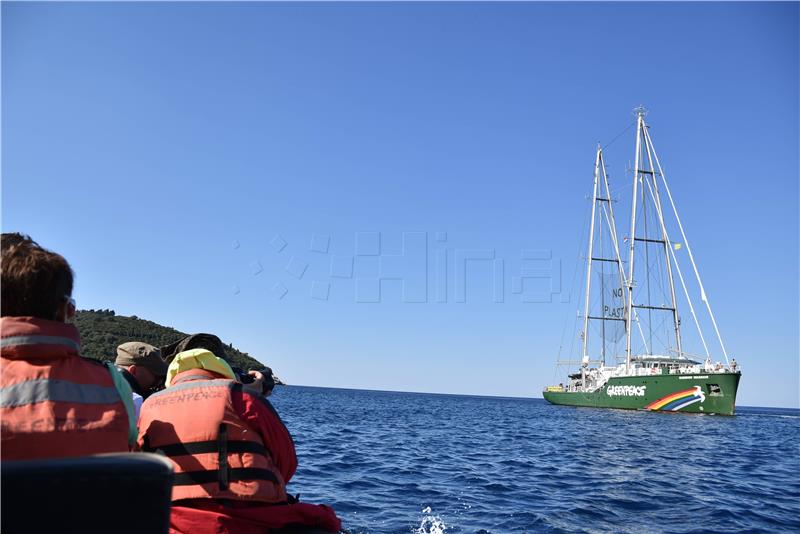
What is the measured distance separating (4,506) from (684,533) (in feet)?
32.2

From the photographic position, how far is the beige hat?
5281 millimetres

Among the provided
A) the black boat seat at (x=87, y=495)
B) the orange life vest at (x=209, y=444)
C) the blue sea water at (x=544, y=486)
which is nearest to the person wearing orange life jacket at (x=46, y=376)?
the black boat seat at (x=87, y=495)

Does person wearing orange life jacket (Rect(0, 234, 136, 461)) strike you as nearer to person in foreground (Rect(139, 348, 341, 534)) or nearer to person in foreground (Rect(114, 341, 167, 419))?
person in foreground (Rect(139, 348, 341, 534))

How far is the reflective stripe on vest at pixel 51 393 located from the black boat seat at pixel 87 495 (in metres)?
0.73

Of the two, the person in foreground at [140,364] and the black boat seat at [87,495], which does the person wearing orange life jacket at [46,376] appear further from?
the person in foreground at [140,364]

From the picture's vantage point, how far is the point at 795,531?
9375 mm

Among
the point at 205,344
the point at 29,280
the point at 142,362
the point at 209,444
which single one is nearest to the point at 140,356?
the point at 142,362

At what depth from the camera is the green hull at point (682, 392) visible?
47.6 meters

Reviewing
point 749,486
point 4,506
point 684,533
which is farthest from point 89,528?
point 749,486

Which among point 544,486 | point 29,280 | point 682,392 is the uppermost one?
point 29,280

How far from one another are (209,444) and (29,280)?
146 centimetres

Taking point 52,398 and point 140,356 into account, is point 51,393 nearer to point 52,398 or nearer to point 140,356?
point 52,398

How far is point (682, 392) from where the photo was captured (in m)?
49.2

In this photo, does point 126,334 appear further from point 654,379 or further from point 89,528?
point 89,528
